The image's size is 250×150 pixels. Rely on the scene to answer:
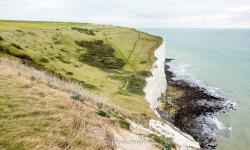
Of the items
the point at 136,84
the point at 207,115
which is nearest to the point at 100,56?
the point at 136,84

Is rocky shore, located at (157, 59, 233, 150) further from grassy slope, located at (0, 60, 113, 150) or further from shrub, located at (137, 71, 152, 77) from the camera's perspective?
grassy slope, located at (0, 60, 113, 150)

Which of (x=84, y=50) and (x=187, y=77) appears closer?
(x=84, y=50)

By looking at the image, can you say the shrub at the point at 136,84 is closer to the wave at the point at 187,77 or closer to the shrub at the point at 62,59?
the shrub at the point at 62,59

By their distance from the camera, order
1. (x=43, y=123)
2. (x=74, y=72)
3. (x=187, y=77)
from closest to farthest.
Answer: (x=43, y=123) → (x=74, y=72) → (x=187, y=77)

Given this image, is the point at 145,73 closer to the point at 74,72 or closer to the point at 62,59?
the point at 74,72

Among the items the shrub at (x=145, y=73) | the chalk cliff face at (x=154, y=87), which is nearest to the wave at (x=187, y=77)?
the chalk cliff face at (x=154, y=87)

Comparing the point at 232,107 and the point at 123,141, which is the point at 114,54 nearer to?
the point at 232,107

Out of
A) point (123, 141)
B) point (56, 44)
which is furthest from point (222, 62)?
point (123, 141)
